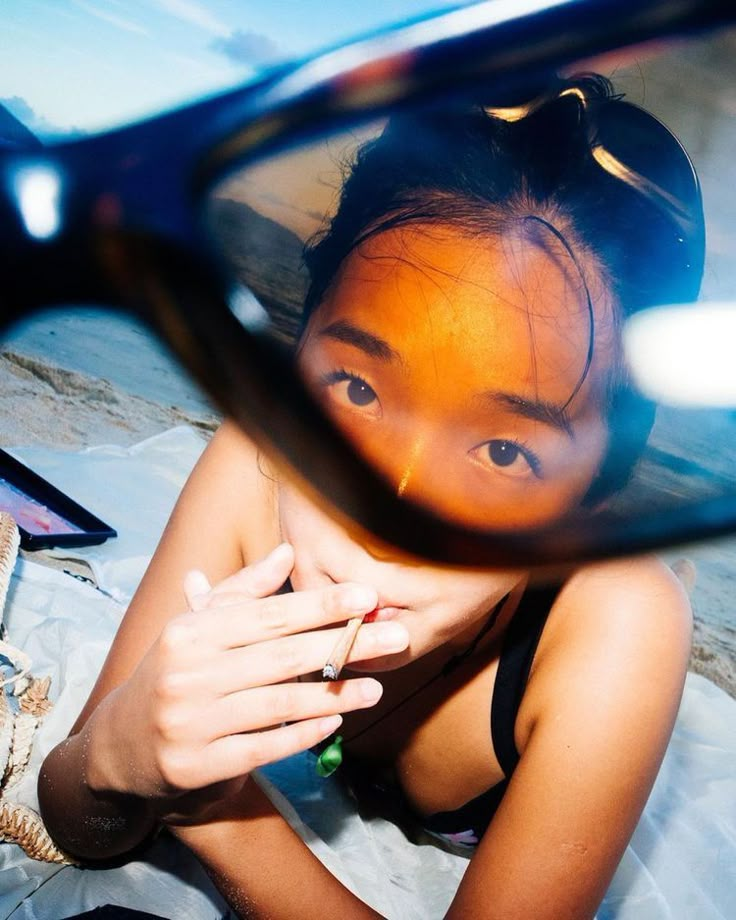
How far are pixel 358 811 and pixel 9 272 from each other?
38.3 inches

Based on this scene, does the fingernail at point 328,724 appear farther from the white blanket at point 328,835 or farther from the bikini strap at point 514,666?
the white blanket at point 328,835

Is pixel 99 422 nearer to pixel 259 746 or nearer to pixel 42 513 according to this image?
pixel 42 513

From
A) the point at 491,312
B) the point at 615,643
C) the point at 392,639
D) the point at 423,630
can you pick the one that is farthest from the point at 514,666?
the point at 491,312

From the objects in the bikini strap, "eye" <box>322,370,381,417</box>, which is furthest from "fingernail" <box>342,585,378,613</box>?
the bikini strap

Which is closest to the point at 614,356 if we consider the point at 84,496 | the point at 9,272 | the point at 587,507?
the point at 587,507

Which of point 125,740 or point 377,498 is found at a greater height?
point 377,498

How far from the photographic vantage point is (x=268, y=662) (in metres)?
0.48

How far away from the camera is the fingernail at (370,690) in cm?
49

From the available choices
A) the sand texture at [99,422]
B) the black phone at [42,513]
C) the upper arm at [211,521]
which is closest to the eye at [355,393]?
the upper arm at [211,521]

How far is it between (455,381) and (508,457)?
0.09 metres

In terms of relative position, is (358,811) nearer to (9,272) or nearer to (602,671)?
(602,671)

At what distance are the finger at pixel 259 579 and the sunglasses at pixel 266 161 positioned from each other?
57mm

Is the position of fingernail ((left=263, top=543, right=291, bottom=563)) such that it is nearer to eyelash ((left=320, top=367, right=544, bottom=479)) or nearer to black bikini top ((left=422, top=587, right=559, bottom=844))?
eyelash ((left=320, top=367, right=544, bottom=479))

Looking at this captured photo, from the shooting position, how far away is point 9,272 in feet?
1.03
